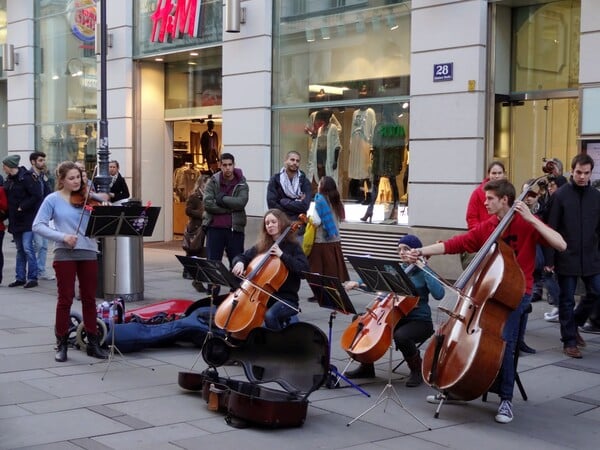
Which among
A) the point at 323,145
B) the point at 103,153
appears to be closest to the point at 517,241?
the point at 103,153

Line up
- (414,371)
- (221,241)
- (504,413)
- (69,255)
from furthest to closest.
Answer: (221,241), (69,255), (414,371), (504,413)

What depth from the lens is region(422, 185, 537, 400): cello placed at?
5.60 m

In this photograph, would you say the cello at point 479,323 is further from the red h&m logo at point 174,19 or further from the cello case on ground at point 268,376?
the red h&m logo at point 174,19

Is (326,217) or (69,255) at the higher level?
(326,217)

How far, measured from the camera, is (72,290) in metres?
7.78

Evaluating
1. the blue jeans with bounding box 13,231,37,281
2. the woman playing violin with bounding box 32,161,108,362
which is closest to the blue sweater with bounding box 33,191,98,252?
the woman playing violin with bounding box 32,161,108,362

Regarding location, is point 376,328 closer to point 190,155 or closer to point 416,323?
point 416,323

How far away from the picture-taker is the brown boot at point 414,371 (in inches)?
276

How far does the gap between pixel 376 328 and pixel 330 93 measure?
871cm

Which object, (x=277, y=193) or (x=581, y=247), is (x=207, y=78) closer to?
(x=277, y=193)

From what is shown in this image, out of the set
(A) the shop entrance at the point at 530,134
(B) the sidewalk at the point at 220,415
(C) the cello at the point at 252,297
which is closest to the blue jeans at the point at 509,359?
(B) the sidewalk at the point at 220,415

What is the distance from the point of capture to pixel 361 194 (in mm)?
14188

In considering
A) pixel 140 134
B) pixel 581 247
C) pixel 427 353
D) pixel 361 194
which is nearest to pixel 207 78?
pixel 140 134

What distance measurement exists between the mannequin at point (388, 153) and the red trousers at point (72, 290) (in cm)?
670
